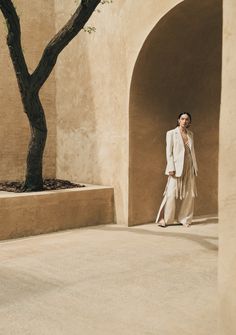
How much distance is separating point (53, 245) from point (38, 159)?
181 cm

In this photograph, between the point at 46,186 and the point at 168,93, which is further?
the point at 168,93

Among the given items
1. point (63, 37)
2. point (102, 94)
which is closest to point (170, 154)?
point (102, 94)

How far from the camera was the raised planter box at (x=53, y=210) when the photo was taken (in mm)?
6410

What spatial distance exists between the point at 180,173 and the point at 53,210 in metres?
1.98

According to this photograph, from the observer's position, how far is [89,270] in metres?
4.74

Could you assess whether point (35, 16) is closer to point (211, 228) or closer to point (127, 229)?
point (127, 229)

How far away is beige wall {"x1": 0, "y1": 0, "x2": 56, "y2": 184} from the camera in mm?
8680

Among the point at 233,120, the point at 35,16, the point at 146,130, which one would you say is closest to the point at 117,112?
the point at 146,130

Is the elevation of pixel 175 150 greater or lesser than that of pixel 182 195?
greater

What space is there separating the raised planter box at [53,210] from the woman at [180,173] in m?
0.91

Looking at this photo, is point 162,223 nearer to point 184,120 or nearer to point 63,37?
point 184,120

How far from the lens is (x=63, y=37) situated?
6.93m

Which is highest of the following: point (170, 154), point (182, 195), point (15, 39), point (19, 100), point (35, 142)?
point (15, 39)

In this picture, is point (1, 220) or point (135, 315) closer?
point (135, 315)
